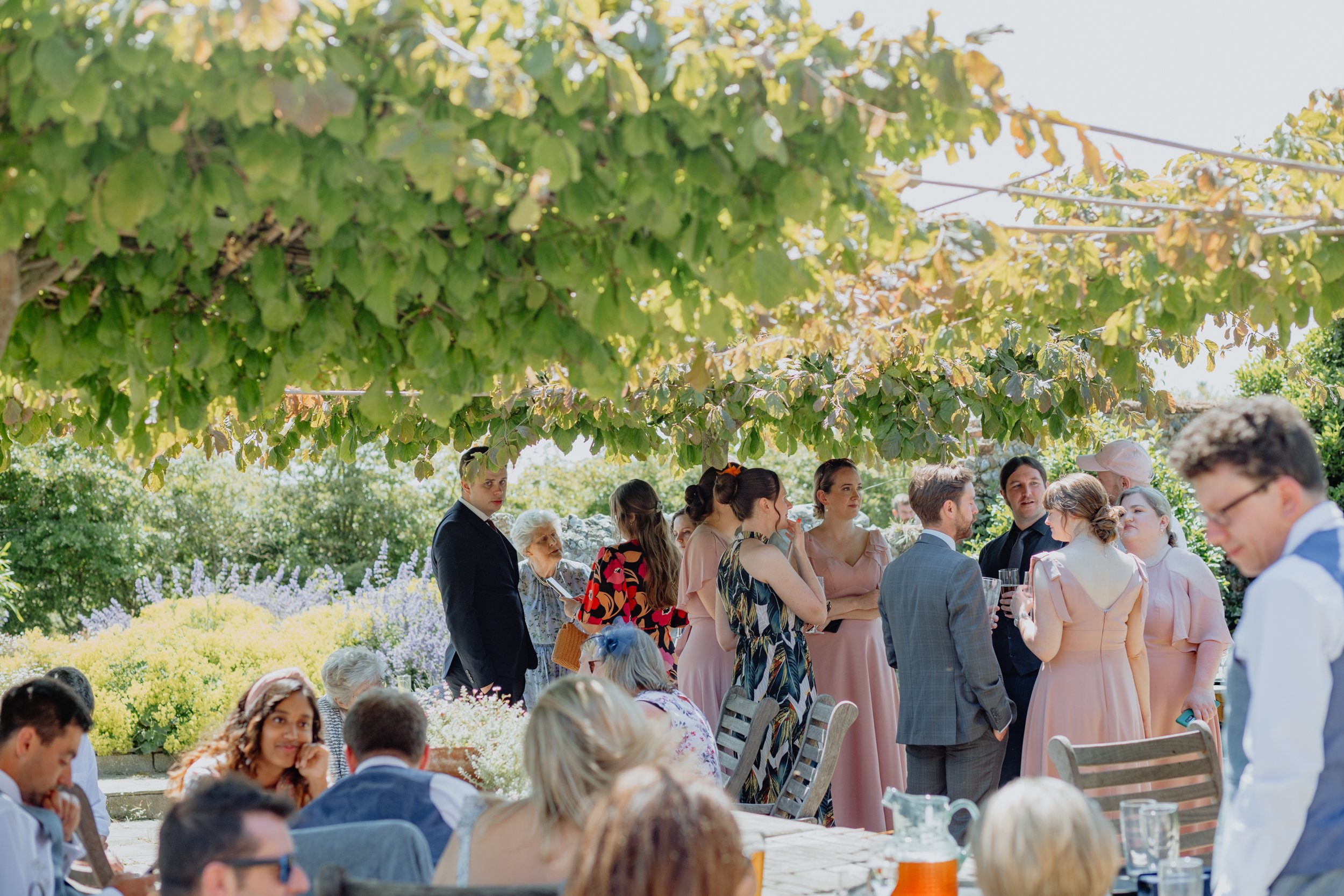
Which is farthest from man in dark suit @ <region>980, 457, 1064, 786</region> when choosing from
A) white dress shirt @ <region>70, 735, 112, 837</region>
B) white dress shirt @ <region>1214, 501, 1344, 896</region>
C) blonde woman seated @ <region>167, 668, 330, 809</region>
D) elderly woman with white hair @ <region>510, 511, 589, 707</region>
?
white dress shirt @ <region>70, 735, 112, 837</region>

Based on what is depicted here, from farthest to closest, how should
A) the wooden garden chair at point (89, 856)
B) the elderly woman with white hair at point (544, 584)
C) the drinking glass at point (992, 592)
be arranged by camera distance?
the elderly woman with white hair at point (544, 584) → the drinking glass at point (992, 592) → the wooden garden chair at point (89, 856)

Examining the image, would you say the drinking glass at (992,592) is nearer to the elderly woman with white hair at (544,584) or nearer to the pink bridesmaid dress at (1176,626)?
the pink bridesmaid dress at (1176,626)

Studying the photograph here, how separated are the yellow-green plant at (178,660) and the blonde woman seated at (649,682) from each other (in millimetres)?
5817

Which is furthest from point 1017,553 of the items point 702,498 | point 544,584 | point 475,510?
point 544,584

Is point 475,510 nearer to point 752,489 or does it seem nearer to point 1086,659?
point 752,489

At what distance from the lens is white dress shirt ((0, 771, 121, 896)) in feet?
8.84

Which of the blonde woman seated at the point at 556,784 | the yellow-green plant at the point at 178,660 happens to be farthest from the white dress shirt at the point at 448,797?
the yellow-green plant at the point at 178,660

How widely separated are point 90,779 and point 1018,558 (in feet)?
13.9

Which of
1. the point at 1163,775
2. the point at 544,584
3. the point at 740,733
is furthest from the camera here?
the point at 544,584

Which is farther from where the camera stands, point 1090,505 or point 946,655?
point 946,655

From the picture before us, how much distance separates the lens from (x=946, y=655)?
5.33 meters

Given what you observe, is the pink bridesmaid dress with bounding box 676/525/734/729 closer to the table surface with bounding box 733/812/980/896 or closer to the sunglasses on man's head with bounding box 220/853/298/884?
the table surface with bounding box 733/812/980/896

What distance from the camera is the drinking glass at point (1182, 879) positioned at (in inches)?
90.0

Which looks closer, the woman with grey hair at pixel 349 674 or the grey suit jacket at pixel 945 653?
the woman with grey hair at pixel 349 674
